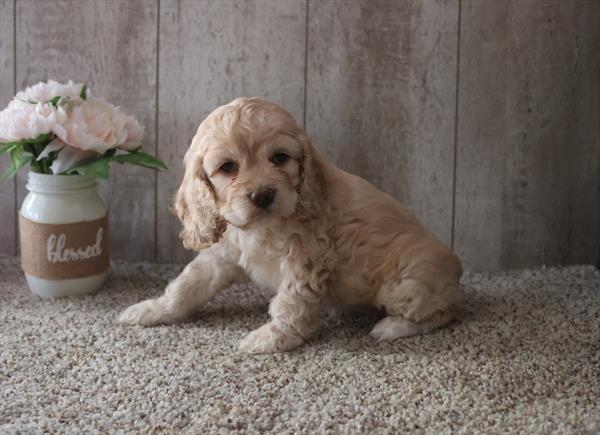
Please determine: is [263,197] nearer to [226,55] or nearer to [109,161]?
[109,161]

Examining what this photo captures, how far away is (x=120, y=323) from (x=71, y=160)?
60cm

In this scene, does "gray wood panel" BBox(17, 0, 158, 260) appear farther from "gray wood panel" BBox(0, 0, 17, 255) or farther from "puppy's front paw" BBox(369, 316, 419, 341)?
"puppy's front paw" BBox(369, 316, 419, 341)

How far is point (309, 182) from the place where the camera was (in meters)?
2.54

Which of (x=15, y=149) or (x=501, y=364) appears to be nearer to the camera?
(x=501, y=364)

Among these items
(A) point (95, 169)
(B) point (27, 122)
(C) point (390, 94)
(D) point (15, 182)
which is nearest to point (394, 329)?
(C) point (390, 94)

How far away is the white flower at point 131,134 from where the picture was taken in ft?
10.1

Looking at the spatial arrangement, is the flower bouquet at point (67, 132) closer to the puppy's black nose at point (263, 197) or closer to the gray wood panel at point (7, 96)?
the gray wood panel at point (7, 96)

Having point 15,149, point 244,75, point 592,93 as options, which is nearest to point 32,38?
point 15,149

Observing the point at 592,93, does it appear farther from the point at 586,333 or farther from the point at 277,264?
the point at 277,264

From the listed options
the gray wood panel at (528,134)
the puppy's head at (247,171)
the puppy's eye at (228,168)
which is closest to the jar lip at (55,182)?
the puppy's head at (247,171)

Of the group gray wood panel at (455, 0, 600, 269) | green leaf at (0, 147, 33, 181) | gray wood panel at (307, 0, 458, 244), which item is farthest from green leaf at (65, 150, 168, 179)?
gray wood panel at (455, 0, 600, 269)

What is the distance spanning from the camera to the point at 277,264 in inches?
105

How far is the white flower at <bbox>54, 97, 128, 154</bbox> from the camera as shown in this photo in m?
2.94

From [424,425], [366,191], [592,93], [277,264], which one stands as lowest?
[424,425]
